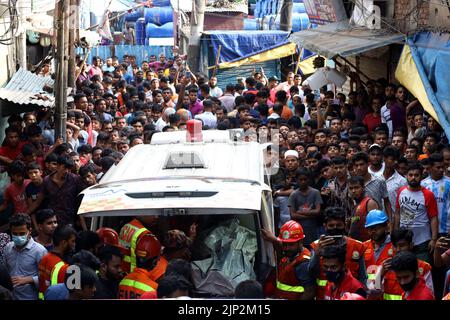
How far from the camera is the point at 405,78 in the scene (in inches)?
528

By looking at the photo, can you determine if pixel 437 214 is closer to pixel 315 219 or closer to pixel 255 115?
pixel 315 219

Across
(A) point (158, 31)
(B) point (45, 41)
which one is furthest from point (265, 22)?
(B) point (45, 41)

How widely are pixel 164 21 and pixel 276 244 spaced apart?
126 feet

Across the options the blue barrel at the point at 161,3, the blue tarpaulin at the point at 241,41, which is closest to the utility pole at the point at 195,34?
the blue tarpaulin at the point at 241,41

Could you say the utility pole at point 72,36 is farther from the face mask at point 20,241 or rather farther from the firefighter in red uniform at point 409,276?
the firefighter in red uniform at point 409,276

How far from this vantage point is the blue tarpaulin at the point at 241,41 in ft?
96.9

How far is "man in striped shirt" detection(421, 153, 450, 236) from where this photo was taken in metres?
9.09

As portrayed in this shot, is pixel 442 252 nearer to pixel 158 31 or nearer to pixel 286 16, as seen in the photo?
pixel 286 16

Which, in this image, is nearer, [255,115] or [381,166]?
[381,166]

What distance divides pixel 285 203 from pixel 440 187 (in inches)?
63.6

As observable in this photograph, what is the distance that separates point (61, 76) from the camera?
12.4 metres

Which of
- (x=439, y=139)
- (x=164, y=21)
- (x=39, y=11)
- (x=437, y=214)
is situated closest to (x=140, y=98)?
(x=39, y=11)

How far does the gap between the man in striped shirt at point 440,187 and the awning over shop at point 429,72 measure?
194 centimetres
